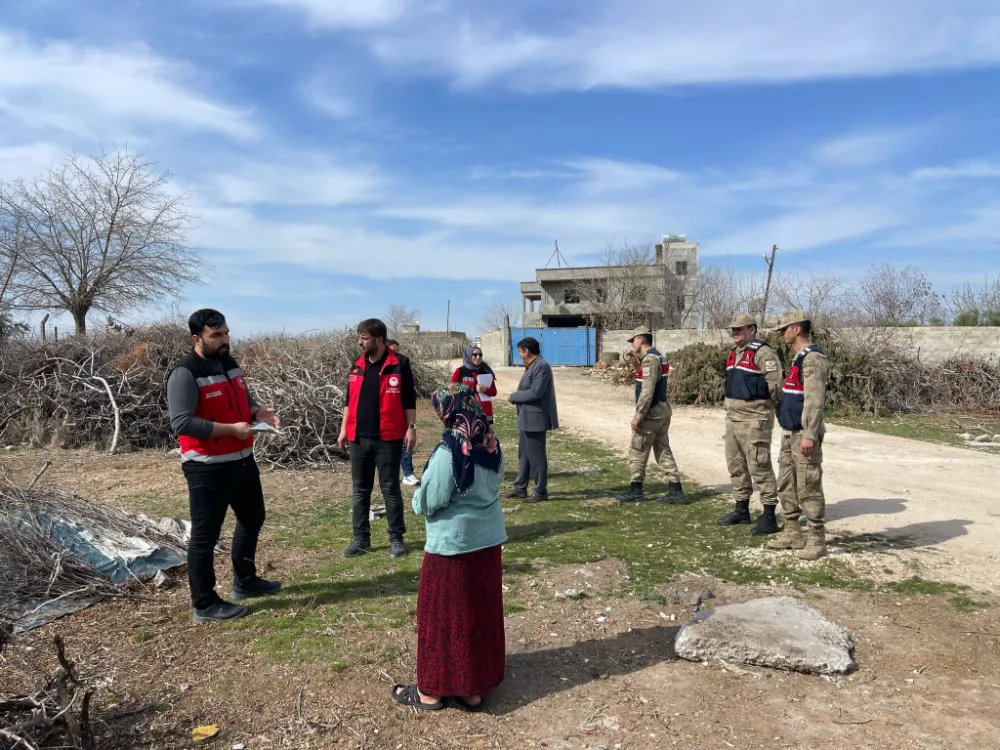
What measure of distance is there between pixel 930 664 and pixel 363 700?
3.24 meters

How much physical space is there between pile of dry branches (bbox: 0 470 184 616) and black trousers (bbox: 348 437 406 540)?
1509mm

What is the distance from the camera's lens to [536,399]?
7668 mm

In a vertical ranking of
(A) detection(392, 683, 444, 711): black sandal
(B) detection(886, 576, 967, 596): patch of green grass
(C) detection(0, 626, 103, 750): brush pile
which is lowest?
(B) detection(886, 576, 967, 596): patch of green grass

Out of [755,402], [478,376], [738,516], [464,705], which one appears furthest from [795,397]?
[464,705]

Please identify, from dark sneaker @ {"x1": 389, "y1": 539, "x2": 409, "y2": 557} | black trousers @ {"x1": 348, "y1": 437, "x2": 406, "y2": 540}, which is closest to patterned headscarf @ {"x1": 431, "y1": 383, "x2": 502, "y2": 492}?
black trousers @ {"x1": 348, "y1": 437, "x2": 406, "y2": 540}

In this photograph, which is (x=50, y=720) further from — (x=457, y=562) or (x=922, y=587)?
(x=922, y=587)

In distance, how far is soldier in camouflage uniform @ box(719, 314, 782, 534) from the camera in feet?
21.0

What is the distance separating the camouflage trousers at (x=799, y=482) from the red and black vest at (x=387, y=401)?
10.9 ft

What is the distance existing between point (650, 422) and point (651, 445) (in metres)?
0.38

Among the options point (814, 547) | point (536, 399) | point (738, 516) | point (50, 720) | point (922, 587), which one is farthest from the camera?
point (536, 399)

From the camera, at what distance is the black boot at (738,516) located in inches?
269

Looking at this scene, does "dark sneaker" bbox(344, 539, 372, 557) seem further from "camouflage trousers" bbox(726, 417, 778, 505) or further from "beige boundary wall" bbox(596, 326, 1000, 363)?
"beige boundary wall" bbox(596, 326, 1000, 363)

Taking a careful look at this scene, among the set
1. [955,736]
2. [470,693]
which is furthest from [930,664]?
[470,693]

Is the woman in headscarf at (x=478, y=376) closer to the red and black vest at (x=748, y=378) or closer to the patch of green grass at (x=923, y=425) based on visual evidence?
the red and black vest at (x=748, y=378)
